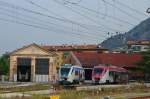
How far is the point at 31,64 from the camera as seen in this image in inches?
3903

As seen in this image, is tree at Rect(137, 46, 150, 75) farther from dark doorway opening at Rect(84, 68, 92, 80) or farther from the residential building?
the residential building

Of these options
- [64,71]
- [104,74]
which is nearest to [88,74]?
[104,74]

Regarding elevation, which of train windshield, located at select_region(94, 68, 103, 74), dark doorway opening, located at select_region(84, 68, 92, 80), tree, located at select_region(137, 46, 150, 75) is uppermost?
tree, located at select_region(137, 46, 150, 75)

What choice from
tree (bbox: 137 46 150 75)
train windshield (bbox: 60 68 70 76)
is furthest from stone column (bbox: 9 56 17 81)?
train windshield (bbox: 60 68 70 76)

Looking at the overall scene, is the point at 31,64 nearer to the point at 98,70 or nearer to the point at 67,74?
the point at 98,70

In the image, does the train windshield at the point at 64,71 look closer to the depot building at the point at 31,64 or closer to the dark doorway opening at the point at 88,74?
the dark doorway opening at the point at 88,74

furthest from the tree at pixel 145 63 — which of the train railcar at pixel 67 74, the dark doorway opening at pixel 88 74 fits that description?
the train railcar at pixel 67 74

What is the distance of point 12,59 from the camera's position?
99812 millimetres

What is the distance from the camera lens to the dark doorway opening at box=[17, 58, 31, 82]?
324 feet

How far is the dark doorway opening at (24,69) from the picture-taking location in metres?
98.9

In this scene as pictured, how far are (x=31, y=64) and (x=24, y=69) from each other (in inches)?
77.3

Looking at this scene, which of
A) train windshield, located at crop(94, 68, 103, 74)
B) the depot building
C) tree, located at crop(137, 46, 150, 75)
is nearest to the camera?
train windshield, located at crop(94, 68, 103, 74)

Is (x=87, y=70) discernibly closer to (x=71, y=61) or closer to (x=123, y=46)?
(x=71, y=61)

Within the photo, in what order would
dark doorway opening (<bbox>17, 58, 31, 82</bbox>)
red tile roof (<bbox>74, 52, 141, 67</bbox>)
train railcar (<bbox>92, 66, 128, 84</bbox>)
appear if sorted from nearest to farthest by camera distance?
train railcar (<bbox>92, 66, 128, 84</bbox>) < dark doorway opening (<bbox>17, 58, 31, 82</bbox>) < red tile roof (<bbox>74, 52, 141, 67</bbox>)
